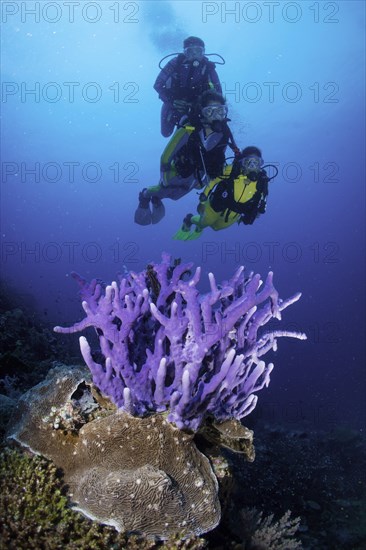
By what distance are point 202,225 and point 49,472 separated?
8301mm

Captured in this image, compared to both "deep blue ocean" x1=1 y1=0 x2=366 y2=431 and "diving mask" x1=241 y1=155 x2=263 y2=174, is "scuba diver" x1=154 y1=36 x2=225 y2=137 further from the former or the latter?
"deep blue ocean" x1=1 y1=0 x2=366 y2=431

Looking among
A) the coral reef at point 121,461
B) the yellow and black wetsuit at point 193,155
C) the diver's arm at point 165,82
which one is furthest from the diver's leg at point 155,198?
the coral reef at point 121,461

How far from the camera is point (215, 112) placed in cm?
818

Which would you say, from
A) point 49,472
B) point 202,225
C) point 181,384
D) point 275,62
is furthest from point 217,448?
point 275,62

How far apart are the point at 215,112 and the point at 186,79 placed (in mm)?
2983

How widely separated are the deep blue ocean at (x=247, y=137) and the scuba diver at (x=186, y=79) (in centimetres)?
829

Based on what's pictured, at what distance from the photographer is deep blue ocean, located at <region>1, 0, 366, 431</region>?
108ft

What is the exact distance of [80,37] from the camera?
76.4 m

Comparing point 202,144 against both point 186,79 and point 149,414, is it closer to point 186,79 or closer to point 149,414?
point 186,79

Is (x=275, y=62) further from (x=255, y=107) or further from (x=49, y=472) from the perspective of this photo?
(x=49, y=472)

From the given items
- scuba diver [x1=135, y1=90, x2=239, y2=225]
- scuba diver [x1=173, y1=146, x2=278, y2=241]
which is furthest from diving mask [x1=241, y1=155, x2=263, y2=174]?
scuba diver [x1=135, y1=90, x2=239, y2=225]

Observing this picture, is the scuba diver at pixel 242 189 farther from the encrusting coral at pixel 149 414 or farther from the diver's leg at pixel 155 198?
the encrusting coral at pixel 149 414

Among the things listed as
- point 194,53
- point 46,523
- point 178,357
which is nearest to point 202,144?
point 194,53

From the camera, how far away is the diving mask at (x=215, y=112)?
8.16 m
